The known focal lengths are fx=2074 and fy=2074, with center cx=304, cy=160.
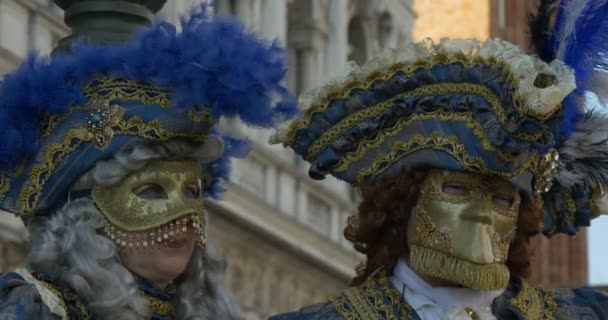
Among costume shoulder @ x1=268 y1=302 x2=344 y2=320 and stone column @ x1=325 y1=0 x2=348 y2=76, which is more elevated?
costume shoulder @ x1=268 y1=302 x2=344 y2=320

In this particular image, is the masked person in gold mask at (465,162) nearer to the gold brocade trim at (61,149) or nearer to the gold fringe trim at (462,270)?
the gold fringe trim at (462,270)

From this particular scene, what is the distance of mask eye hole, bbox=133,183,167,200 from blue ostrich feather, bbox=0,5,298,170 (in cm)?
27

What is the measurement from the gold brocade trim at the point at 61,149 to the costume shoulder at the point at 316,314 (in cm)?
80

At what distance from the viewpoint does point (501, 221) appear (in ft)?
21.9

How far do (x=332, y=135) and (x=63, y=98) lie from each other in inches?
38.0

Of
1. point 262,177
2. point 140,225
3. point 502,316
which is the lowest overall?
point 262,177

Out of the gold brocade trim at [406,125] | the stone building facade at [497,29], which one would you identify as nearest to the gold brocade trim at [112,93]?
the gold brocade trim at [406,125]

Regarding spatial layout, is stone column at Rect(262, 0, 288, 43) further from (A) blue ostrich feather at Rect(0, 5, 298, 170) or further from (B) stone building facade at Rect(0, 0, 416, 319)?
(A) blue ostrich feather at Rect(0, 5, 298, 170)

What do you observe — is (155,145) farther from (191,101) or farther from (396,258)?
(396,258)

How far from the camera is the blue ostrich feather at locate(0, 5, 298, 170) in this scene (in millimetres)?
6363

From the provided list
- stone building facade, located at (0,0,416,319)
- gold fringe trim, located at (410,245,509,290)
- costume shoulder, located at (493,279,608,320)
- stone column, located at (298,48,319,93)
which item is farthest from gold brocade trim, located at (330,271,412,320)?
stone column, located at (298,48,319,93)

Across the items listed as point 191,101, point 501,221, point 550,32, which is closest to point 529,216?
point 501,221

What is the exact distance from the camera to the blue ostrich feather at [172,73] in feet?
20.9

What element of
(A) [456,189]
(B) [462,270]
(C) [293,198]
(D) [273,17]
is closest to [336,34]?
(D) [273,17]
